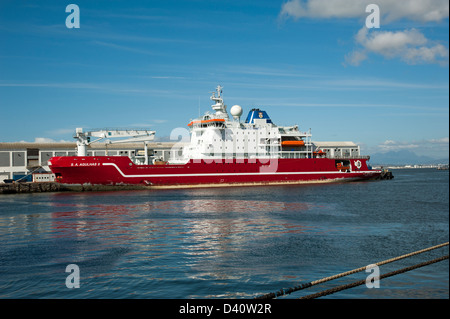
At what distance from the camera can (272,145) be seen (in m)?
40.5

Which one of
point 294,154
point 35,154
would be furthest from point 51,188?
point 294,154

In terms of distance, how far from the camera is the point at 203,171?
36.6 m

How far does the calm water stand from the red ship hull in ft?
40.2

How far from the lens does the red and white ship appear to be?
33344 mm

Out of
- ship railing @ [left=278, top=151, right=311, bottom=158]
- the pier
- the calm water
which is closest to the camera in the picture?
the calm water

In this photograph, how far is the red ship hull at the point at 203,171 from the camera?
108 feet

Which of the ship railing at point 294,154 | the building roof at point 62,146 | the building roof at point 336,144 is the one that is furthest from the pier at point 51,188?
the building roof at point 336,144

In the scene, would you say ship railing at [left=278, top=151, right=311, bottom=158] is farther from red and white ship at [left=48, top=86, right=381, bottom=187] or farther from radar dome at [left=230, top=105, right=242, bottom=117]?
radar dome at [left=230, top=105, right=242, bottom=117]

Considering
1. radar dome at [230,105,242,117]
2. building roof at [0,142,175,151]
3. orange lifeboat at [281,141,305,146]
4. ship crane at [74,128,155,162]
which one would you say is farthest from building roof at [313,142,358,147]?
ship crane at [74,128,155,162]

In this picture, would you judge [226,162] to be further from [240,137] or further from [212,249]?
[212,249]

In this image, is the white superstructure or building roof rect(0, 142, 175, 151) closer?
the white superstructure

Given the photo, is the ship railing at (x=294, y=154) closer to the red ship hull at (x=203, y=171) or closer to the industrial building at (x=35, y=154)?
the red ship hull at (x=203, y=171)

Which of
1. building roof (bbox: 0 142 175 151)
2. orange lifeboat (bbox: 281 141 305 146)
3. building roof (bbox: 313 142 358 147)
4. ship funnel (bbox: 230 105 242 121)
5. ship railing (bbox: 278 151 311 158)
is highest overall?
ship funnel (bbox: 230 105 242 121)
